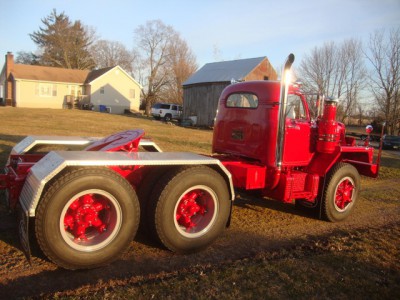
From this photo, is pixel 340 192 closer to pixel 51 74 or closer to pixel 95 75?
pixel 95 75

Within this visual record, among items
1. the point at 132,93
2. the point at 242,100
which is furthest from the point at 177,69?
the point at 242,100

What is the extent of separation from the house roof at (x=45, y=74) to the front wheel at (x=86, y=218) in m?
42.5

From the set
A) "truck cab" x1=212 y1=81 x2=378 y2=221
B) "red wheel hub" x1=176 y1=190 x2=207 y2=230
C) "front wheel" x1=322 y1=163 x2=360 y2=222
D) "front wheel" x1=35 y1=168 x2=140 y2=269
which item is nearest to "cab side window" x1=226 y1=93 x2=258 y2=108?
"truck cab" x1=212 y1=81 x2=378 y2=221

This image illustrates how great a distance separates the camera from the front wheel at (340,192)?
20.0 ft

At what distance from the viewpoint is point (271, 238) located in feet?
16.7

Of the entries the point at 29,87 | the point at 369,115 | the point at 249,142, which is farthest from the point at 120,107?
the point at 249,142

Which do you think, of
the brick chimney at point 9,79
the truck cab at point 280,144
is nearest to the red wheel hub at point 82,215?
the truck cab at point 280,144

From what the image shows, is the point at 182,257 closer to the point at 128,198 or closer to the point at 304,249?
the point at 128,198

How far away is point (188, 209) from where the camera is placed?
4453 mm

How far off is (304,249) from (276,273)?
40.9 inches

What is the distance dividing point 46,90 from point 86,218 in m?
43.1

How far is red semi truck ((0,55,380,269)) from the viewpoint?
3574 mm

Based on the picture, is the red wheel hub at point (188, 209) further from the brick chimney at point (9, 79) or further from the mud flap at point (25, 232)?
the brick chimney at point (9, 79)

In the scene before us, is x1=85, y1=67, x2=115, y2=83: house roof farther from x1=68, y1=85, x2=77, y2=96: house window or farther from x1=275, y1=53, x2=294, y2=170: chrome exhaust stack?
x1=275, y1=53, x2=294, y2=170: chrome exhaust stack
